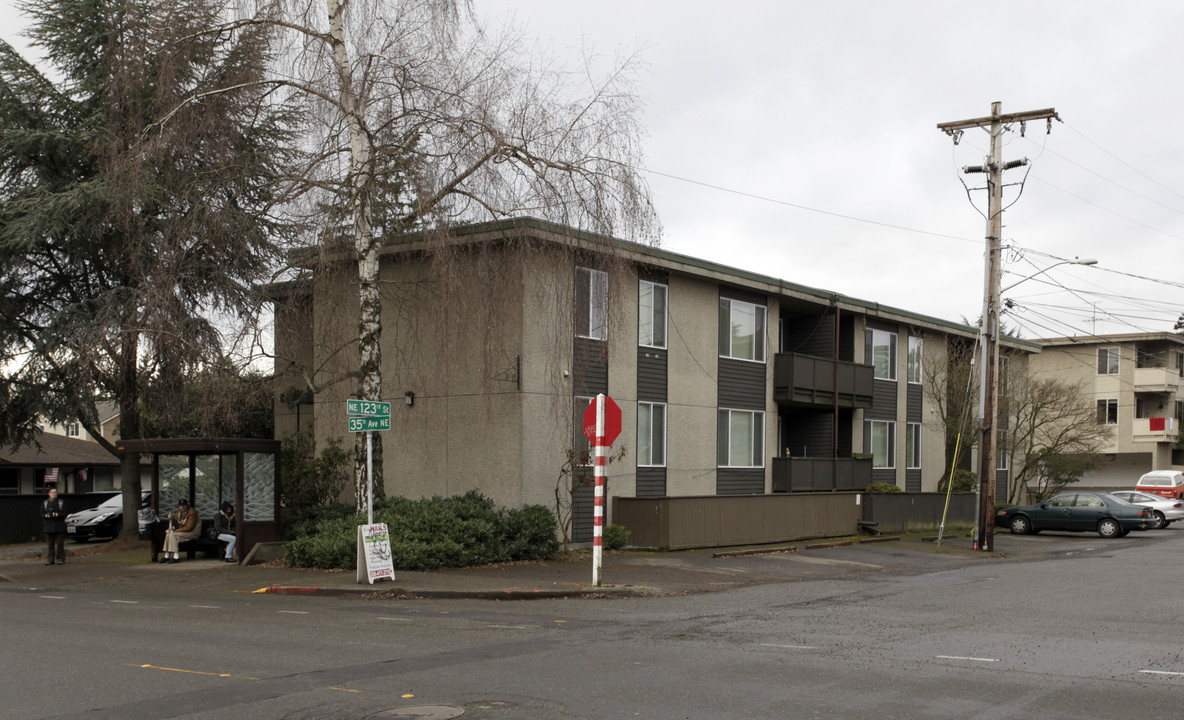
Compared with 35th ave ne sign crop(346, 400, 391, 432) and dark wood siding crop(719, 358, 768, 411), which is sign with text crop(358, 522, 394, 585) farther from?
dark wood siding crop(719, 358, 768, 411)

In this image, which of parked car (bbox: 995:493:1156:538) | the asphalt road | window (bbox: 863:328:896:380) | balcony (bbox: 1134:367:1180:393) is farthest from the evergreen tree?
balcony (bbox: 1134:367:1180:393)

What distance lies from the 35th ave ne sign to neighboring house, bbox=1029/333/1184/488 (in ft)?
188

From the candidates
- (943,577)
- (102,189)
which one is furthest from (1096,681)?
(102,189)

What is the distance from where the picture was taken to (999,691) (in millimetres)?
8688

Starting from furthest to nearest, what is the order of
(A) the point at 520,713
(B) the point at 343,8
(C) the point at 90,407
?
(C) the point at 90,407, (B) the point at 343,8, (A) the point at 520,713

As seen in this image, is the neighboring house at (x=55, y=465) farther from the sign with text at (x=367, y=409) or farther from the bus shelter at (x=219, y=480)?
the sign with text at (x=367, y=409)

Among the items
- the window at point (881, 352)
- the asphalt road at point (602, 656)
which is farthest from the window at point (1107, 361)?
the asphalt road at point (602, 656)

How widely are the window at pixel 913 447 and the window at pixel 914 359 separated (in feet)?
5.44

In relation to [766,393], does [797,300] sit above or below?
above

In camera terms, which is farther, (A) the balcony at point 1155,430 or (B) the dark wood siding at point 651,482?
(A) the balcony at point 1155,430

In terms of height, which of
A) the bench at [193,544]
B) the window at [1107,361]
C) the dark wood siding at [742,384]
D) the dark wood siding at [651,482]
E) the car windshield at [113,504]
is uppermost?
the window at [1107,361]

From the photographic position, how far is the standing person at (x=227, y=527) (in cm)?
2197

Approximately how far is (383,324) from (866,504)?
49.8 ft

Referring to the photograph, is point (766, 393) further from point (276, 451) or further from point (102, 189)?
point (102, 189)
